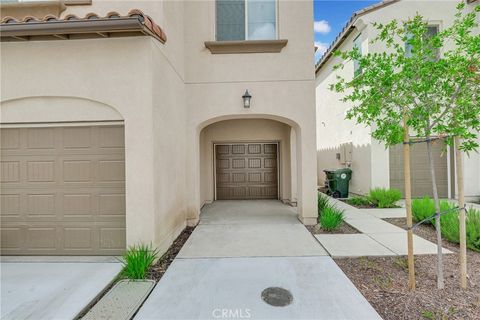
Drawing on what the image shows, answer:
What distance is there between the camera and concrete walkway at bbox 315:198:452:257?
4.51m

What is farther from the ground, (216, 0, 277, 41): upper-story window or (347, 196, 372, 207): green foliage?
(216, 0, 277, 41): upper-story window

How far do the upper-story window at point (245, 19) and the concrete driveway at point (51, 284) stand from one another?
6.06m

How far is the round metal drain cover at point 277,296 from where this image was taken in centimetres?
307

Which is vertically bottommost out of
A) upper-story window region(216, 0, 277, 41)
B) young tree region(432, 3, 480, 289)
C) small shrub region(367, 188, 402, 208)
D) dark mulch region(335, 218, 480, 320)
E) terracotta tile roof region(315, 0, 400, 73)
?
dark mulch region(335, 218, 480, 320)

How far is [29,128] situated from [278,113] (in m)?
5.27

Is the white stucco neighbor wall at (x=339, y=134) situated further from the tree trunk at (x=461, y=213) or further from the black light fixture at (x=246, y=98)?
the tree trunk at (x=461, y=213)

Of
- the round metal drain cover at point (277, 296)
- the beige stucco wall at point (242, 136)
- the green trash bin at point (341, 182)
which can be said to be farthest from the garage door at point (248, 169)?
the round metal drain cover at point (277, 296)

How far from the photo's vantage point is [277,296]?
10.5ft

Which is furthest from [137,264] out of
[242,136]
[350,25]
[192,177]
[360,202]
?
[350,25]

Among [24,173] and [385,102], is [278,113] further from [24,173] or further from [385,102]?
[24,173]

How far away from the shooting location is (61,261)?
14.3 feet

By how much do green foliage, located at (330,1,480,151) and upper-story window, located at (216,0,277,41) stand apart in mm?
3822

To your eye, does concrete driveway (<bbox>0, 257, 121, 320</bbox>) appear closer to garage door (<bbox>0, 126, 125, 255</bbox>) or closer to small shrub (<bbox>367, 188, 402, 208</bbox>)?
garage door (<bbox>0, 126, 125, 255</bbox>)

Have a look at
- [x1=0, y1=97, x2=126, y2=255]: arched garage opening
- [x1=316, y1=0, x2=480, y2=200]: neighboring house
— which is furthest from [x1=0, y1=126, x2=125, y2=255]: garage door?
[x1=316, y1=0, x2=480, y2=200]: neighboring house
